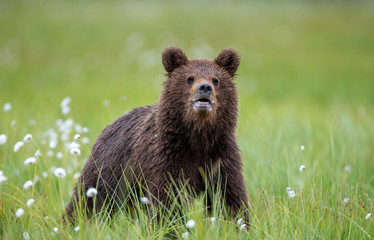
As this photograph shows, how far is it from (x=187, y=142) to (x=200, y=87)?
54 cm

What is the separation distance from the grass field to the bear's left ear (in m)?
0.65

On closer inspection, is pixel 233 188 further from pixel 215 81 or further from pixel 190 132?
pixel 215 81

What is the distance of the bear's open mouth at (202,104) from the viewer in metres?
3.89

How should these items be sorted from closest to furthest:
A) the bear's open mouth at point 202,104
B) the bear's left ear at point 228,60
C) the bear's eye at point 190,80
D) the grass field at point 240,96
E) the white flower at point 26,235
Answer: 1. the white flower at point 26,235
2. the grass field at point 240,96
3. the bear's open mouth at point 202,104
4. the bear's eye at point 190,80
5. the bear's left ear at point 228,60

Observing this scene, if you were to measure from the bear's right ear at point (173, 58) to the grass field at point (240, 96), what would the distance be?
302 millimetres

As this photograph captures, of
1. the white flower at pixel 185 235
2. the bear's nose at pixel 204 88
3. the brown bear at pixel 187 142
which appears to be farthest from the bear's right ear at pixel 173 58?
the white flower at pixel 185 235

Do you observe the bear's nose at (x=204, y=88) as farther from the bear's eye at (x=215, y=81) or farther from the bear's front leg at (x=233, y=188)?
the bear's front leg at (x=233, y=188)

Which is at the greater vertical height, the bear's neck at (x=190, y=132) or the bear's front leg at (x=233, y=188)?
the bear's neck at (x=190, y=132)

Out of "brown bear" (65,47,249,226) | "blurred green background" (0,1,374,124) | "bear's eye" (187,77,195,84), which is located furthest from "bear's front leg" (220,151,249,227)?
"blurred green background" (0,1,374,124)

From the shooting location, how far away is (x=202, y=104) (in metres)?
3.91

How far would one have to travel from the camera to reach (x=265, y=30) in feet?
78.8

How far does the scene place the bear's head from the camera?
3959 millimetres

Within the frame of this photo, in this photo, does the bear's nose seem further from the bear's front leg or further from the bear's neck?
the bear's front leg

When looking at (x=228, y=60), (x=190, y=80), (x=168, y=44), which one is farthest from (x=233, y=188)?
(x=168, y=44)
